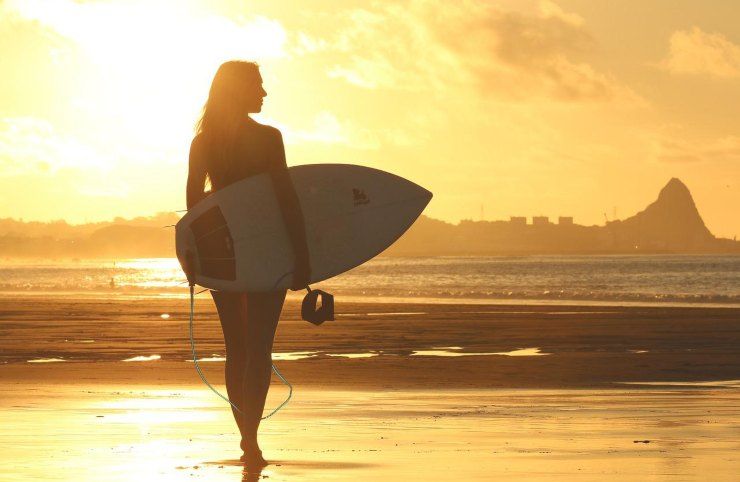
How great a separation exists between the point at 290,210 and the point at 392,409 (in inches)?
122

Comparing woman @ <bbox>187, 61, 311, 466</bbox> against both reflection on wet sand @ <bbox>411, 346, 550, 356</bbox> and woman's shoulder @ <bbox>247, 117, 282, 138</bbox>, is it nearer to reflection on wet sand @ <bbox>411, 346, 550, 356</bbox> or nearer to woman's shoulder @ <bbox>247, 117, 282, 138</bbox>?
woman's shoulder @ <bbox>247, 117, 282, 138</bbox>

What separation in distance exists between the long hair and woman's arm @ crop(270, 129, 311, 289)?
24 centimetres

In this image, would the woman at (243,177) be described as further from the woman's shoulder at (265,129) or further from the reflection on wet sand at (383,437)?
the reflection on wet sand at (383,437)

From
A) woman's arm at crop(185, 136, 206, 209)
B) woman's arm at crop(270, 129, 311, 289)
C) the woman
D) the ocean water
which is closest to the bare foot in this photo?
the woman

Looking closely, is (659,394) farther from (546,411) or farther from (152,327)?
(152,327)

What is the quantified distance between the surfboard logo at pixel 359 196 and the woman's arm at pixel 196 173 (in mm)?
1159

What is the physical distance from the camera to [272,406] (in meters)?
9.81

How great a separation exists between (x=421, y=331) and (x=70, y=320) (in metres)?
9.65

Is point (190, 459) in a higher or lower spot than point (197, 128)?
lower

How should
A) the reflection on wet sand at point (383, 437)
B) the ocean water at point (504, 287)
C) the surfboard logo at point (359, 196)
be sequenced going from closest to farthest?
the reflection on wet sand at point (383, 437)
the surfboard logo at point (359, 196)
the ocean water at point (504, 287)

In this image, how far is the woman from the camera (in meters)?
6.59

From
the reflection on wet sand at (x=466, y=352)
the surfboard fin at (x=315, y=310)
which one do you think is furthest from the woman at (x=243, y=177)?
the reflection on wet sand at (x=466, y=352)

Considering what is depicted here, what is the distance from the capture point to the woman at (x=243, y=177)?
259 inches

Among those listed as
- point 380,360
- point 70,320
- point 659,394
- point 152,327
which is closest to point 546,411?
point 659,394
